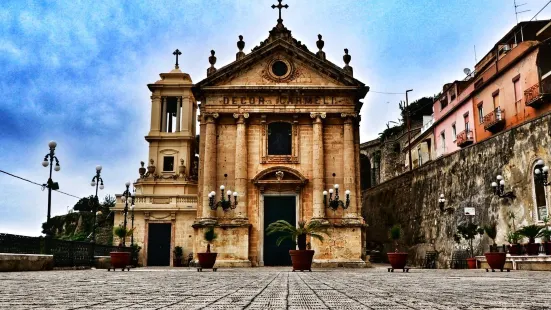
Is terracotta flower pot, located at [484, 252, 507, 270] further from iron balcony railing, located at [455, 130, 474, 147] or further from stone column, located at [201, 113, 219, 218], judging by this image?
iron balcony railing, located at [455, 130, 474, 147]

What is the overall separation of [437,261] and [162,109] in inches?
892

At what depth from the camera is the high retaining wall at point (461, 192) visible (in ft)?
72.8

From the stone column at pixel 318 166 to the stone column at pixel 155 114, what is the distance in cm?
1456

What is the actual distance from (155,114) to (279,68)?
1312cm

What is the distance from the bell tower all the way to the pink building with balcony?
64.4ft

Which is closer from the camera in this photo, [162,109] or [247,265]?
[247,265]

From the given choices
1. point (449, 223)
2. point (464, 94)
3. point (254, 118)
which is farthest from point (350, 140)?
point (464, 94)

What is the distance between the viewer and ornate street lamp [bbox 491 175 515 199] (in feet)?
76.0

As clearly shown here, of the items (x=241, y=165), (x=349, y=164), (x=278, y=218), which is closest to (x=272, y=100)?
(x=241, y=165)

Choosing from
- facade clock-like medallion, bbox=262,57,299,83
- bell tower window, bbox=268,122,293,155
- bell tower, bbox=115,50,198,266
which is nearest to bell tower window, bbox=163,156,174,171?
bell tower, bbox=115,50,198,266

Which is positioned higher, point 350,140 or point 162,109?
point 162,109

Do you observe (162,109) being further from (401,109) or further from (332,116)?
(401,109)

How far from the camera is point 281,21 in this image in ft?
101

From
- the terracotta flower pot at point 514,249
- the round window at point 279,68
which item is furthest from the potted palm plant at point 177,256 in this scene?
the terracotta flower pot at point 514,249
